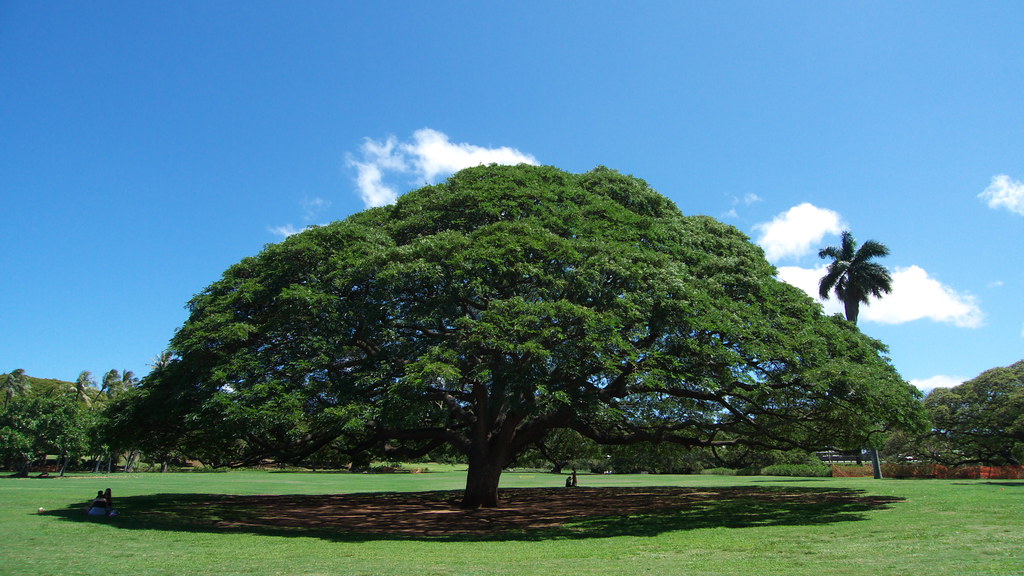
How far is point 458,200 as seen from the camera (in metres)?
20.7

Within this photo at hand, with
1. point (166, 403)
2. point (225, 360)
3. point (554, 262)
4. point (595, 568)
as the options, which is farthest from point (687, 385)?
point (166, 403)

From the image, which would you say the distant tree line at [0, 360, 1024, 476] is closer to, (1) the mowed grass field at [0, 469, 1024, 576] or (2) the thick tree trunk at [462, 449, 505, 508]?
(1) the mowed grass field at [0, 469, 1024, 576]

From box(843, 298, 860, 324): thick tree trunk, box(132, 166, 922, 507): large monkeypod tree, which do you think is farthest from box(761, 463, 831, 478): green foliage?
box(132, 166, 922, 507): large monkeypod tree

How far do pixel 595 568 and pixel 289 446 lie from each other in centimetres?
1242

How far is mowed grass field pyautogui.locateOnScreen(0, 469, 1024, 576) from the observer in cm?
988

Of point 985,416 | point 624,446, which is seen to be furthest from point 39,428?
point 985,416

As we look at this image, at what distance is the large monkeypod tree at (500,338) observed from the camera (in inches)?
598

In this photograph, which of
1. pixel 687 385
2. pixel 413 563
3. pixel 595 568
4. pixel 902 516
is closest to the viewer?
pixel 595 568

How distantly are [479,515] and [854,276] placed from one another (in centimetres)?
3460

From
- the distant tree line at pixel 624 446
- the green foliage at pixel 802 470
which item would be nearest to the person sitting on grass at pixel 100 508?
the distant tree line at pixel 624 446

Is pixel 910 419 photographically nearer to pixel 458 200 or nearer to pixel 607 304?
pixel 607 304

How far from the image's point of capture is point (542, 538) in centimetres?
1452

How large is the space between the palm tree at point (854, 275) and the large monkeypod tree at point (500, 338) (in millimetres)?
22404

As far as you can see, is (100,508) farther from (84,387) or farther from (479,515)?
(84,387)
